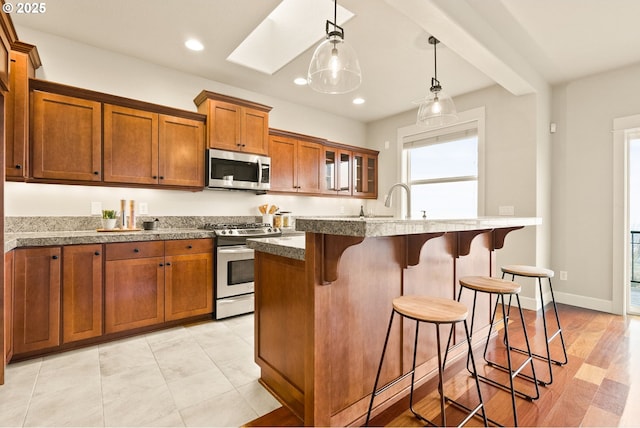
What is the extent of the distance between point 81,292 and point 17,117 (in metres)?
1.49

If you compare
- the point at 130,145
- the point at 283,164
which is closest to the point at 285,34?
the point at 283,164

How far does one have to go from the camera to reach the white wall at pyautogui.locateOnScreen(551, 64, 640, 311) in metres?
3.45

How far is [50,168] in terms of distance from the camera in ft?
8.75

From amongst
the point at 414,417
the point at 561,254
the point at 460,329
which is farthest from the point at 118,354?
the point at 561,254

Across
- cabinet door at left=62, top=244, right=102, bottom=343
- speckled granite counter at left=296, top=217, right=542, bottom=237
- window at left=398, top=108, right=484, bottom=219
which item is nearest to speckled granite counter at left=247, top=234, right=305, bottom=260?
speckled granite counter at left=296, top=217, right=542, bottom=237

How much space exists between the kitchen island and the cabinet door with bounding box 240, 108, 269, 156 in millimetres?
2111

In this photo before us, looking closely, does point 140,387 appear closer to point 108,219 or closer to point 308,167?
point 108,219

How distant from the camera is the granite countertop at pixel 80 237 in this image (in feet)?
7.39

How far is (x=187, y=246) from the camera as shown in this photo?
305 cm

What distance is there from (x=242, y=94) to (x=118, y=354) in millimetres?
3220

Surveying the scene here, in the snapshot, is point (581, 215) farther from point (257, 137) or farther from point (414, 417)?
point (257, 137)

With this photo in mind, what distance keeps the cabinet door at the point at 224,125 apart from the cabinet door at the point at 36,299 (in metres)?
1.77

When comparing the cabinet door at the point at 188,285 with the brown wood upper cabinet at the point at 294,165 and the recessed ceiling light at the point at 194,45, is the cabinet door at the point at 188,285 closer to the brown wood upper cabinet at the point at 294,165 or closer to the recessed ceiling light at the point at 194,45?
the brown wood upper cabinet at the point at 294,165

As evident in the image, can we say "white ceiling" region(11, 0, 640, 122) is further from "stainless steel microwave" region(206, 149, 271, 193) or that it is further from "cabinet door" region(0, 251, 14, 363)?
"cabinet door" region(0, 251, 14, 363)
